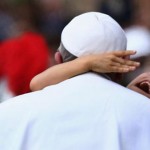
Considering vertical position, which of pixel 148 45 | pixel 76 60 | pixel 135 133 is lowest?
pixel 148 45

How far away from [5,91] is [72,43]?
227 centimetres

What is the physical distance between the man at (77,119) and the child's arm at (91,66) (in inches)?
2.6

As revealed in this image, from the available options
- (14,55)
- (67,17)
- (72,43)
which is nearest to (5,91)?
(14,55)

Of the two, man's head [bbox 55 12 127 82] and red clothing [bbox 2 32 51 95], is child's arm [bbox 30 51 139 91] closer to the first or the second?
man's head [bbox 55 12 127 82]

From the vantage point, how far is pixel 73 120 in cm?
383

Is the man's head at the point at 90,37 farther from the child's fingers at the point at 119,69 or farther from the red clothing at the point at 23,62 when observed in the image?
the red clothing at the point at 23,62

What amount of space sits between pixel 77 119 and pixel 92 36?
15.9 inches

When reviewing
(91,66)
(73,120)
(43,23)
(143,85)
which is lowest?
(43,23)

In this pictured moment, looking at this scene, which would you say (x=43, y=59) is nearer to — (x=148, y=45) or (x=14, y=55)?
(x=14, y=55)

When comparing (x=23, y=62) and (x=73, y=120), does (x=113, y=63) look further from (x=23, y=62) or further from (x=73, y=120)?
(x=23, y=62)

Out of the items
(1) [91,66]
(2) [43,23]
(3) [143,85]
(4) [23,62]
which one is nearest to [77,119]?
(1) [91,66]

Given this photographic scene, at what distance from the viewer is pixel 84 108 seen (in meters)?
3.83

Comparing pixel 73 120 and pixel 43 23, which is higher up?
pixel 73 120

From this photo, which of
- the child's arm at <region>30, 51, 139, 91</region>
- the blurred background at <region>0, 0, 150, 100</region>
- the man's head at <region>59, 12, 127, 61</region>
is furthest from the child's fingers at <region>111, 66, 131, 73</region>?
the blurred background at <region>0, 0, 150, 100</region>
